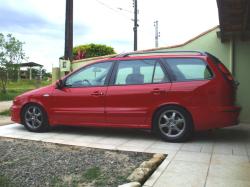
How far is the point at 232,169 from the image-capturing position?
5.58 meters

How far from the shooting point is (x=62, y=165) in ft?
18.9

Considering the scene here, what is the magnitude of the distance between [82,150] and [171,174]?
6.42 feet

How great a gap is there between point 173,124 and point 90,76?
1.98 metres

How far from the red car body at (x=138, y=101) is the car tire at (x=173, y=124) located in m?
0.09

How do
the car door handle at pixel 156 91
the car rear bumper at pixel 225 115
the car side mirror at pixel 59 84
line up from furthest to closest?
the car side mirror at pixel 59 84, the car door handle at pixel 156 91, the car rear bumper at pixel 225 115

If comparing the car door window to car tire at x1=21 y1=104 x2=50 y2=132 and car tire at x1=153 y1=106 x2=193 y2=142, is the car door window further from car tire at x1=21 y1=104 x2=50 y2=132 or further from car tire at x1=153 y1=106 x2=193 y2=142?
car tire at x1=21 y1=104 x2=50 y2=132

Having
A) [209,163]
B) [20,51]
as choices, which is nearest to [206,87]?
[209,163]

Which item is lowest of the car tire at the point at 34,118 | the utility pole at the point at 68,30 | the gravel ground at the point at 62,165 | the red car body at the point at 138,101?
the gravel ground at the point at 62,165

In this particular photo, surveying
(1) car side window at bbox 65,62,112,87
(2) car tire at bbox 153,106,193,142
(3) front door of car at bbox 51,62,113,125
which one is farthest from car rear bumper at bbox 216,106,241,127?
(1) car side window at bbox 65,62,112,87

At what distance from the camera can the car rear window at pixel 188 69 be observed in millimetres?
7434

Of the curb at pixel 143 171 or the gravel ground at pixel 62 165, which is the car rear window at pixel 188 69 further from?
the curb at pixel 143 171

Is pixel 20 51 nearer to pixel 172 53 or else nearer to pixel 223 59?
pixel 223 59

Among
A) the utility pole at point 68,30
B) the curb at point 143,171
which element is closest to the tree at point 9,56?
the utility pole at point 68,30

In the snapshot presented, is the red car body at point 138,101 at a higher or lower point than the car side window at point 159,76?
lower
